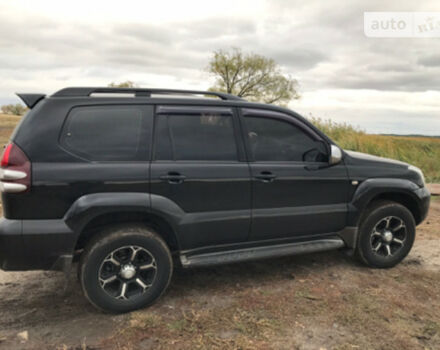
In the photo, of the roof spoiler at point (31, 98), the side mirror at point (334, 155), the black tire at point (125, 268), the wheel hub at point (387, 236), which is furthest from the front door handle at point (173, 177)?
the wheel hub at point (387, 236)

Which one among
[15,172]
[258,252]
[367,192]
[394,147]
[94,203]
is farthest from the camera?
[394,147]

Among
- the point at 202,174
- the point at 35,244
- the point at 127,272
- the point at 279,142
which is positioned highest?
the point at 279,142

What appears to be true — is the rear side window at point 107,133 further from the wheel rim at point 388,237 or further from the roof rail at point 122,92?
the wheel rim at point 388,237

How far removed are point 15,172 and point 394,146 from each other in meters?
13.3

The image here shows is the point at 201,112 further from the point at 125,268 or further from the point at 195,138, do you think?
the point at 125,268

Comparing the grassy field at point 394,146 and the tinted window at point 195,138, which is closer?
the tinted window at point 195,138

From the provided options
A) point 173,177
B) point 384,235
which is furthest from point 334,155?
point 173,177

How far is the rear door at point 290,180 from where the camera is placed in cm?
350

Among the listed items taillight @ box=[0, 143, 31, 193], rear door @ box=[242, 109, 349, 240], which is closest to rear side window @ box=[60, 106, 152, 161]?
taillight @ box=[0, 143, 31, 193]

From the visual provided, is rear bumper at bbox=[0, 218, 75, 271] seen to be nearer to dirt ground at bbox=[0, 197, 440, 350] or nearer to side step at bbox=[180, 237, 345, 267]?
dirt ground at bbox=[0, 197, 440, 350]

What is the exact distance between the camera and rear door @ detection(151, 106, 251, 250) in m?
3.15

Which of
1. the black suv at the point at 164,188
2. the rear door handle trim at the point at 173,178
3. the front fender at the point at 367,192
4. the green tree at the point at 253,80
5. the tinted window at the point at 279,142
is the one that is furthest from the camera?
the green tree at the point at 253,80

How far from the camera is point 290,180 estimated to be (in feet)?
11.8

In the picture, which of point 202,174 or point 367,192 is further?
point 367,192
